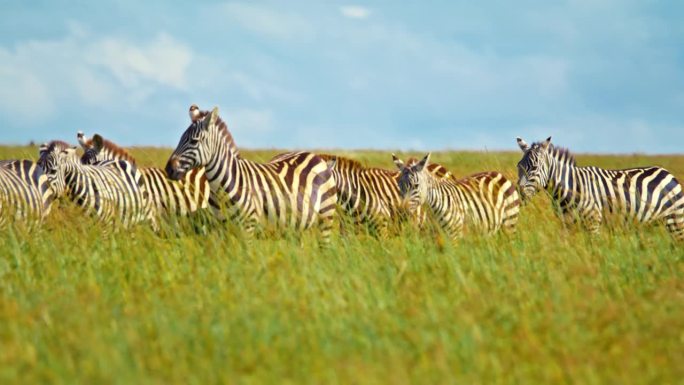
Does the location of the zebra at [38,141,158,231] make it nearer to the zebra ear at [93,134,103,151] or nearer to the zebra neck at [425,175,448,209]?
the zebra ear at [93,134,103,151]

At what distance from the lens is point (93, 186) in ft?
36.8

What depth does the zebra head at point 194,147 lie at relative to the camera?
9.91m

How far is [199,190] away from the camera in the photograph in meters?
11.8

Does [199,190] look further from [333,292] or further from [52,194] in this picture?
[333,292]

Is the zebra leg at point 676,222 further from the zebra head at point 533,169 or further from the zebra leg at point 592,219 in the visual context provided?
the zebra head at point 533,169

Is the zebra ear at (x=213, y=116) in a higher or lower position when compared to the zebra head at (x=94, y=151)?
higher

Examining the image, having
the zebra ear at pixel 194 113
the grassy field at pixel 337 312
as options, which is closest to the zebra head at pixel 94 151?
the zebra ear at pixel 194 113

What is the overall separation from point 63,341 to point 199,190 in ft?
20.5

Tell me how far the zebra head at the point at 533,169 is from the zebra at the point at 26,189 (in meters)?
5.99

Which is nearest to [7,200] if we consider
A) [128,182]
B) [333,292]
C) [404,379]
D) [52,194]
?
[52,194]

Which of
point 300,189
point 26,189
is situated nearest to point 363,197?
point 300,189

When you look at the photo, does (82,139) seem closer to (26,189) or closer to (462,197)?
(26,189)

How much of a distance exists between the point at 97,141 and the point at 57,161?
1836 mm

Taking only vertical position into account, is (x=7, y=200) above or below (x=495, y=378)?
above
